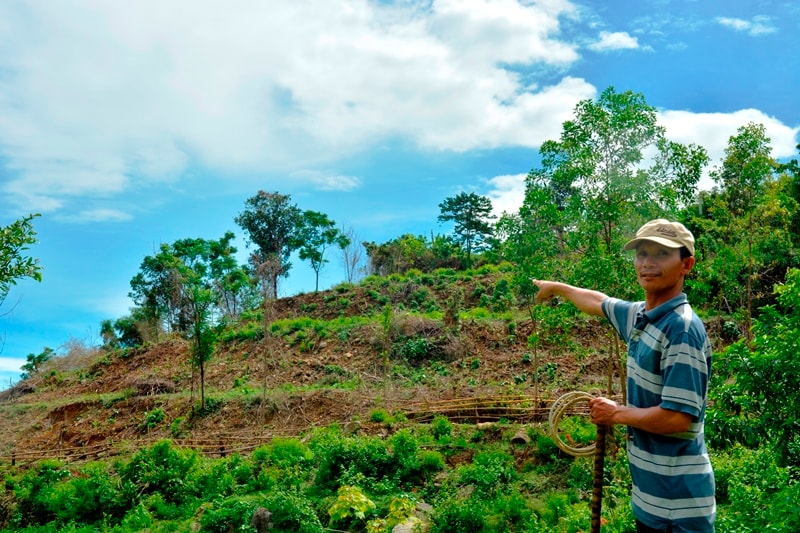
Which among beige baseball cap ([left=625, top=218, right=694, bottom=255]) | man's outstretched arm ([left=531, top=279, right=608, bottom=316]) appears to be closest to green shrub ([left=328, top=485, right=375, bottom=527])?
man's outstretched arm ([left=531, top=279, right=608, bottom=316])

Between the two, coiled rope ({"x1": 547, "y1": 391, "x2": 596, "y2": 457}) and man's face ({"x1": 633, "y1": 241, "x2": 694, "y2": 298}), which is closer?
man's face ({"x1": 633, "y1": 241, "x2": 694, "y2": 298})

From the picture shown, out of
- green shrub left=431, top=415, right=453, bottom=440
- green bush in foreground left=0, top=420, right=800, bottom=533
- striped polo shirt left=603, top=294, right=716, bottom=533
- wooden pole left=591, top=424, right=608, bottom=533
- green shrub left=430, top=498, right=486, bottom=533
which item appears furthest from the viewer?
green shrub left=431, top=415, right=453, bottom=440

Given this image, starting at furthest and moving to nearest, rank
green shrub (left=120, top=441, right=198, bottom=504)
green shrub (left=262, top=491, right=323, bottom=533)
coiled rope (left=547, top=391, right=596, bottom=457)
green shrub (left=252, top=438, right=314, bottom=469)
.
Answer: green shrub (left=252, top=438, right=314, bottom=469), green shrub (left=120, top=441, right=198, bottom=504), green shrub (left=262, top=491, right=323, bottom=533), coiled rope (left=547, top=391, right=596, bottom=457)

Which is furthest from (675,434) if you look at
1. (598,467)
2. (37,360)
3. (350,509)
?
(37,360)

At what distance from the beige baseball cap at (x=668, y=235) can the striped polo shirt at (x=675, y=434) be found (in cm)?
18

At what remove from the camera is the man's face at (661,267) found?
6.58 ft

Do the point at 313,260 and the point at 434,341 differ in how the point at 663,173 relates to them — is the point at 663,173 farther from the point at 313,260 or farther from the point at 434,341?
the point at 313,260

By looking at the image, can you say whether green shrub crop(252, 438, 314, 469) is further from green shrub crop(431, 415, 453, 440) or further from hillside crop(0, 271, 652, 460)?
green shrub crop(431, 415, 453, 440)

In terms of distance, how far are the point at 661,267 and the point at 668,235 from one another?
0.35 feet

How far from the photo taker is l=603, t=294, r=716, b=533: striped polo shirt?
1.87 m

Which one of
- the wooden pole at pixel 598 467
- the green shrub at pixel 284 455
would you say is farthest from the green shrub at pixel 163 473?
the wooden pole at pixel 598 467

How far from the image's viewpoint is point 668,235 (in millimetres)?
2012

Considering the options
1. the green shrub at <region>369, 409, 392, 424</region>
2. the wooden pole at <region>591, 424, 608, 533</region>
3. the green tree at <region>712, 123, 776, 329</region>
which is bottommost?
the green shrub at <region>369, 409, 392, 424</region>

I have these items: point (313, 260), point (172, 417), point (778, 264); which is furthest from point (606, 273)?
point (313, 260)
